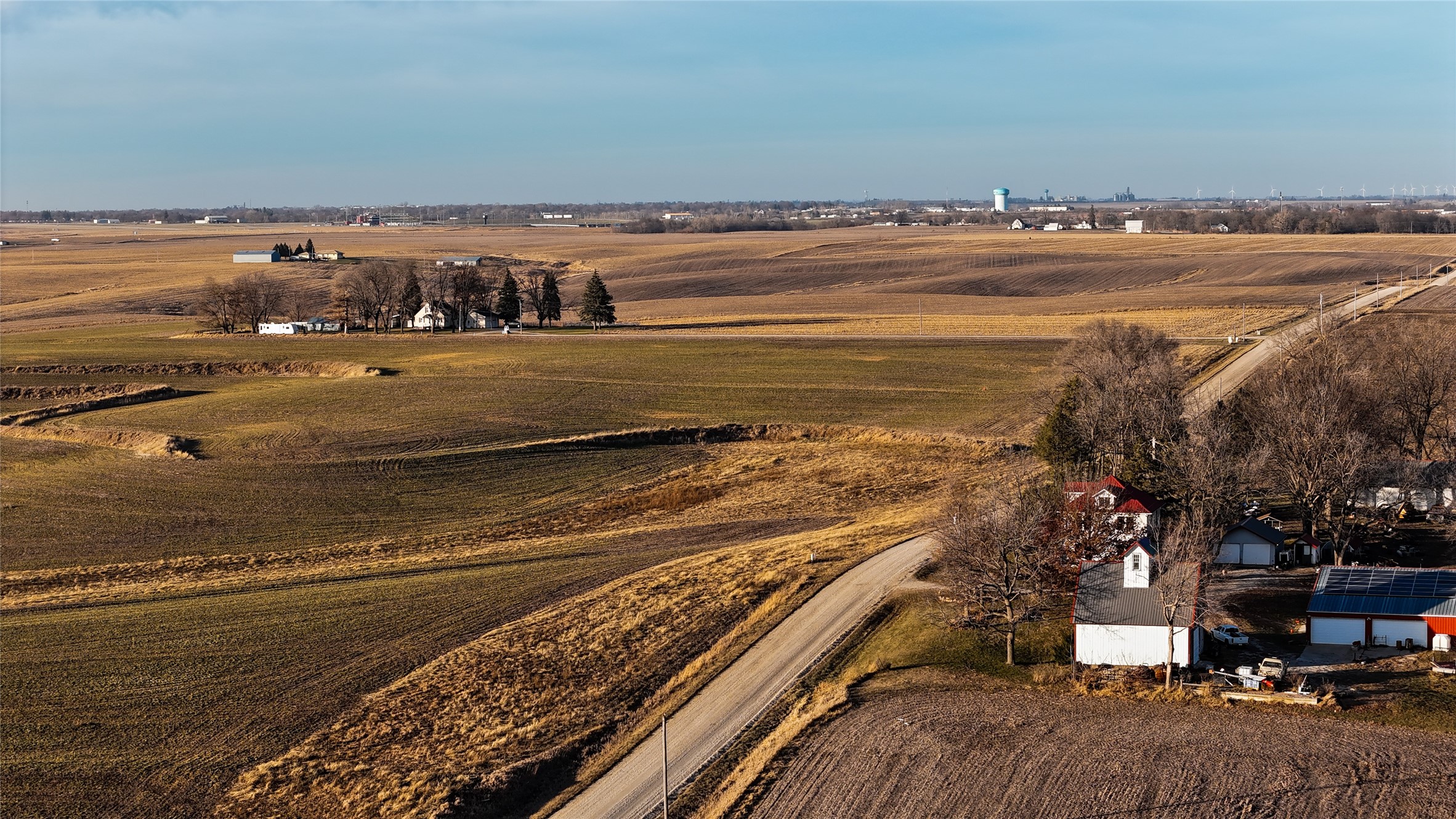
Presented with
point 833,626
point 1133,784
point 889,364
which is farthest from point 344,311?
point 1133,784

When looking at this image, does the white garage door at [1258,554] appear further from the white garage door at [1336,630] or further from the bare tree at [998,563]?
the bare tree at [998,563]

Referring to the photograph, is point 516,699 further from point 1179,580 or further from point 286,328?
point 286,328

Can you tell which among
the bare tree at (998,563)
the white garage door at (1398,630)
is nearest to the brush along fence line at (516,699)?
the bare tree at (998,563)

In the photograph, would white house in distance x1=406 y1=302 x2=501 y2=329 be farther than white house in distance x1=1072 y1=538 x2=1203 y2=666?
Yes

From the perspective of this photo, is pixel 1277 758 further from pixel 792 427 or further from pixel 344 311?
pixel 344 311

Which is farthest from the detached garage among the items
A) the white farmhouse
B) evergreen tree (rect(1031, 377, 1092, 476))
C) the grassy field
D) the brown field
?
the white farmhouse

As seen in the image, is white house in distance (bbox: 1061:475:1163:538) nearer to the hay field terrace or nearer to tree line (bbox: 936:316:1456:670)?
tree line (bbox: 936:316:1456:670)
